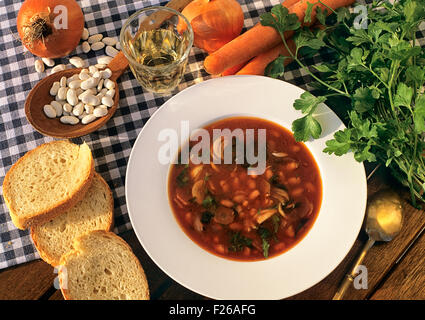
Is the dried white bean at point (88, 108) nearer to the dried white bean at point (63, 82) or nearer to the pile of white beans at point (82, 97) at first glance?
the pile of white beans at point (82, 97)

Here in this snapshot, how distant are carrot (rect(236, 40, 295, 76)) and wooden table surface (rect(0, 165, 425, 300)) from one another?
3.22 ft

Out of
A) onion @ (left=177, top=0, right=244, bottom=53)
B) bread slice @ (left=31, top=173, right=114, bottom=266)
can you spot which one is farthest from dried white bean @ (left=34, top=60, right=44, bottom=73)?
onion @ (left=177, top=0, right=244, bottom=53)

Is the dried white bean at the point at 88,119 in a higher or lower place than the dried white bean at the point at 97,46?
lower

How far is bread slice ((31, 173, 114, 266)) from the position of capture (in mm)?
2641

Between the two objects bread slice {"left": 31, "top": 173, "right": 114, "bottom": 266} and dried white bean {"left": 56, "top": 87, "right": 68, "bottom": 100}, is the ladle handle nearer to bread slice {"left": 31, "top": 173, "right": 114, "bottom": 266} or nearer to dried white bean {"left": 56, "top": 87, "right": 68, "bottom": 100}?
bread slice {"left": 31, "top": 173, "right": 114, "bottom": 266}

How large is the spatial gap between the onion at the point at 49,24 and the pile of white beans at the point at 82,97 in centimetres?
20

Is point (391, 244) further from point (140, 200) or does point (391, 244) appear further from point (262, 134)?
point (140, 200)

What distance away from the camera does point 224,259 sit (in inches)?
99.8

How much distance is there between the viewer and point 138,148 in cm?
257

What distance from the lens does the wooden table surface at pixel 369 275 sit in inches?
106

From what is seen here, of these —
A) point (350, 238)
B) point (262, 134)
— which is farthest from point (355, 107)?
point (350, 238)

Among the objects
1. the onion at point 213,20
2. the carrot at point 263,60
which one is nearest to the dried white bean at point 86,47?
the onion at point 213,20

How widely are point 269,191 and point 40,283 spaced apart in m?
1.38

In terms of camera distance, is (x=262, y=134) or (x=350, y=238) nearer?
(x=350, y=238)
